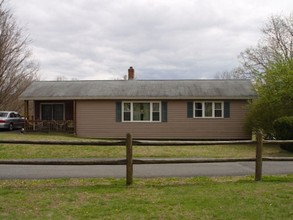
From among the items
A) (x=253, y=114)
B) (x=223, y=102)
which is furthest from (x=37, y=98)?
(x=253, y=114)

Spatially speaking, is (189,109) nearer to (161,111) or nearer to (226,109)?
(161,111)

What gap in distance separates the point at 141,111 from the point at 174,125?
2319 mm

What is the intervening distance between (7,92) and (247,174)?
33.4 meters

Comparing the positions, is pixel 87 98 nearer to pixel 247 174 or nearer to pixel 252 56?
pixel 247 174

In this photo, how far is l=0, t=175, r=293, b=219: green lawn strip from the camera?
5.93 m

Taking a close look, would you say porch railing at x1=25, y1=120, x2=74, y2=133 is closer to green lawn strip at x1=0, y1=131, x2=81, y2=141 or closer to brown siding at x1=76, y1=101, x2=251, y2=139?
green lawn strip at x1=0, y1=131, x2=81, y2=141

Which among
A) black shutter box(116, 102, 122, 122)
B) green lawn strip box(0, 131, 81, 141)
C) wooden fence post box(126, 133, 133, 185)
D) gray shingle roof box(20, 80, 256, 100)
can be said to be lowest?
green lawn strip box(0, 131, 81, 141)

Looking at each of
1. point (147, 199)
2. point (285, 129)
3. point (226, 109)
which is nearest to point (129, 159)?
point (147, 199)

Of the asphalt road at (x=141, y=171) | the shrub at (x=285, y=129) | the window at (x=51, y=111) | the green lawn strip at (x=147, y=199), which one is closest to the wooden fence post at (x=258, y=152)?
the green lawn strip at (x=147, y=199)

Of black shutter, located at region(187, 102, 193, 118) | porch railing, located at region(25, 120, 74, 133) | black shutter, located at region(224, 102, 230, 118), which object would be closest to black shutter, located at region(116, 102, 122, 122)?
porch railing, located at region(25, 120, 74, 133)

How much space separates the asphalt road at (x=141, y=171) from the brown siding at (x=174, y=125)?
471 inches

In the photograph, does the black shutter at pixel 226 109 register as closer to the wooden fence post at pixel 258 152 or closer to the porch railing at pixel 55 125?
the porch railing at pixel 55 125

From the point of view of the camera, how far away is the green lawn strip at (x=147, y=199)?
593cm

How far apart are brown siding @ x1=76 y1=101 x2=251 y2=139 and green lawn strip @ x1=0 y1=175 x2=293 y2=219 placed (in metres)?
14.7
